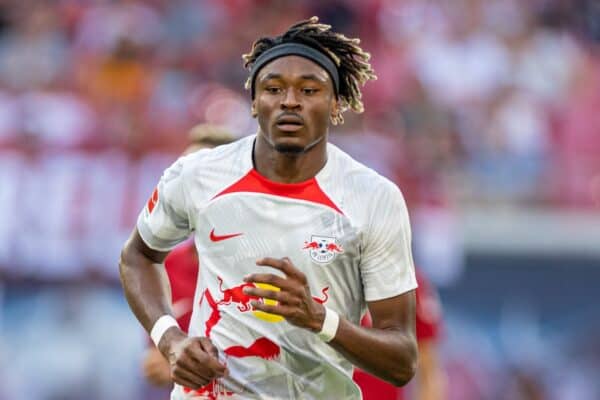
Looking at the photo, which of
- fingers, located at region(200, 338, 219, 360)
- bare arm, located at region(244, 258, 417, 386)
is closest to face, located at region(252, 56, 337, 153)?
bare arm, located at region(244, 258, 417, 386)

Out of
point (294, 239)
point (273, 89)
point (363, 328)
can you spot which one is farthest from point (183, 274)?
point (363, 328)

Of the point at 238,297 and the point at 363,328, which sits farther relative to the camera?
the point at 238,297

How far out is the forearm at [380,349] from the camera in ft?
16.6

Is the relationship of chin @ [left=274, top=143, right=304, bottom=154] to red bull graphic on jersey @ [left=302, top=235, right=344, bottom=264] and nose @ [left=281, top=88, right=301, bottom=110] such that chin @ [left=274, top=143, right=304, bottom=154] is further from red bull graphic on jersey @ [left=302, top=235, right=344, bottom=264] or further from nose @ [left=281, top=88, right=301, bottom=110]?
red bull graphic on jersey @ [left=302, top=235, right=344, bottom=264]

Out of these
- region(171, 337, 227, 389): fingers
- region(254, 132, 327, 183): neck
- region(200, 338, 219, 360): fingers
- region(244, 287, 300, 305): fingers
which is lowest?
region(171, 337, 227, 389): fingers

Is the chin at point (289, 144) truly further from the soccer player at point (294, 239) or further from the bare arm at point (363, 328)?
the bare arm at point (363, 328)

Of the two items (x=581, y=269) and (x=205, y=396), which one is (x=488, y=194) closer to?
(x=581, y=269)

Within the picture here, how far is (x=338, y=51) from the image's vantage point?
552 centimetres

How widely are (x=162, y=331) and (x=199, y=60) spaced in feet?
28.7

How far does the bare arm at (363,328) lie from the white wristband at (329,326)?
0.02m

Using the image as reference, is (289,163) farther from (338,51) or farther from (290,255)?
(338,51)

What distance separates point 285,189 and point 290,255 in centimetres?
27

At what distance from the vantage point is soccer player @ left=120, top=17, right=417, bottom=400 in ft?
17.3

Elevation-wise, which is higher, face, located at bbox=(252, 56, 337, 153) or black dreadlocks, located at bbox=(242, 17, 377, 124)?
black dreadlocks, located at bbox=(242, 17, 377, 124)
